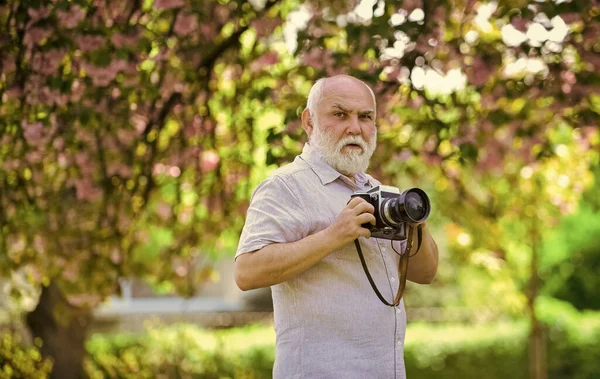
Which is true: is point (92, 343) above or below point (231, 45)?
below

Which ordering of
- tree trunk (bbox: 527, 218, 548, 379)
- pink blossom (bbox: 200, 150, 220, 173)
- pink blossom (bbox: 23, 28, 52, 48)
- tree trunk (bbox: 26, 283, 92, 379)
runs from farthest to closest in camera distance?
tree trunk (bbox: 527, 218, 548, 379), tree trunk (bbox: 26, 283, 92, 379), pink blossom (bbox: 200, 150, 220, 173), pink blossom (bbox: 23, 28, 52, 48)

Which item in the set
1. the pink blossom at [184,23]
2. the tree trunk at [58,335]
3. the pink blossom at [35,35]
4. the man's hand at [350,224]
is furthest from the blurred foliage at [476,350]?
the man's hand at [350,224]

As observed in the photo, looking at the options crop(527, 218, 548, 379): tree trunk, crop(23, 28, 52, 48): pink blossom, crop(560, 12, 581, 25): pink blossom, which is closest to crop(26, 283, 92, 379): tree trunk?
crop(23, 28, 52, 48): pink blossom

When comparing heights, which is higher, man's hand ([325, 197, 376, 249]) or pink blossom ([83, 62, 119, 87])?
pink blossom ([83, 62, 119, 87])

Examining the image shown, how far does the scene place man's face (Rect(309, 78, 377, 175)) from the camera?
292 cm

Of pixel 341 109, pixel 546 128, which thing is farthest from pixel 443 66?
pixel 341 109

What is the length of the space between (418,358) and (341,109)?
32.0 ft

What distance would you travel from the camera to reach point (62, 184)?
668 cm

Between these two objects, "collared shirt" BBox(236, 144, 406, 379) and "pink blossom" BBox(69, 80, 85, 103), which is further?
"pink blossom" BBox(69, 80, 85, 103)

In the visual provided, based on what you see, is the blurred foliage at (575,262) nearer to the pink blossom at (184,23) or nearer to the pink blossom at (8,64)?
the pink blossom at (184,23)

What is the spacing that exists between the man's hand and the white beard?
255mm

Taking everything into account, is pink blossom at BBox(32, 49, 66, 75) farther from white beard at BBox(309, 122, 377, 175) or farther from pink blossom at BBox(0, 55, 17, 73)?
white beard at BBox(309, 122, 377, 175)

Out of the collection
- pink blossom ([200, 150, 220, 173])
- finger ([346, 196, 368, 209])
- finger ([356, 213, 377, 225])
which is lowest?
finger ([356, 213, 377, 225])

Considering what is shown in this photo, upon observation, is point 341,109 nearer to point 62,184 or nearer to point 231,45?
point 231,45
